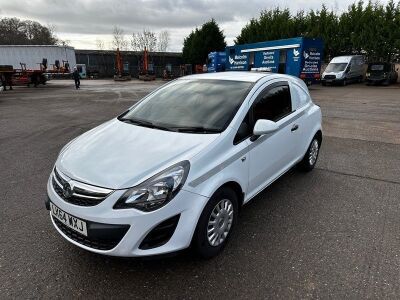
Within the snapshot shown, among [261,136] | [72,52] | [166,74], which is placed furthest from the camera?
[166,74]

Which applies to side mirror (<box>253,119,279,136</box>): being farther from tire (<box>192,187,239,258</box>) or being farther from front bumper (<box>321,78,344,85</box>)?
front bumper (<box>321,78,344,85</box>)

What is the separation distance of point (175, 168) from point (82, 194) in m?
0.75

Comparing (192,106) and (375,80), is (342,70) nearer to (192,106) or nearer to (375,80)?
(375,80)

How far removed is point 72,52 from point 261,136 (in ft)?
111

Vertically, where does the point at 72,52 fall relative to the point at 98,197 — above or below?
above

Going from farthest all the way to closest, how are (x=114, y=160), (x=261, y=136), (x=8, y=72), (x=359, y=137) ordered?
(x=8, y=72)
(x=359, y=137)
(x=261, y=136)
(x=114, y=160)

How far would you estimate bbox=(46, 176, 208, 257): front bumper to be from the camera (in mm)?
2406

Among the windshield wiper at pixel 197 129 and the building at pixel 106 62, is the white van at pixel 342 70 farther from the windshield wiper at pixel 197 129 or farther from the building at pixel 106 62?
the windshield wiper at pixel 197 129

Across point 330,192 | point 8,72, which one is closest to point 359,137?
point 330,192

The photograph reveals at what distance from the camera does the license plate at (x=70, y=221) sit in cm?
253

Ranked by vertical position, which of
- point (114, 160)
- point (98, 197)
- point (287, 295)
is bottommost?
point (287, 295)

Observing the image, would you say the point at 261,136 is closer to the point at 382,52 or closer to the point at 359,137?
the point at 359,137

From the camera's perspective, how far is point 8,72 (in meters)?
22.5

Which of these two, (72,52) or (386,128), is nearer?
(386,128)
